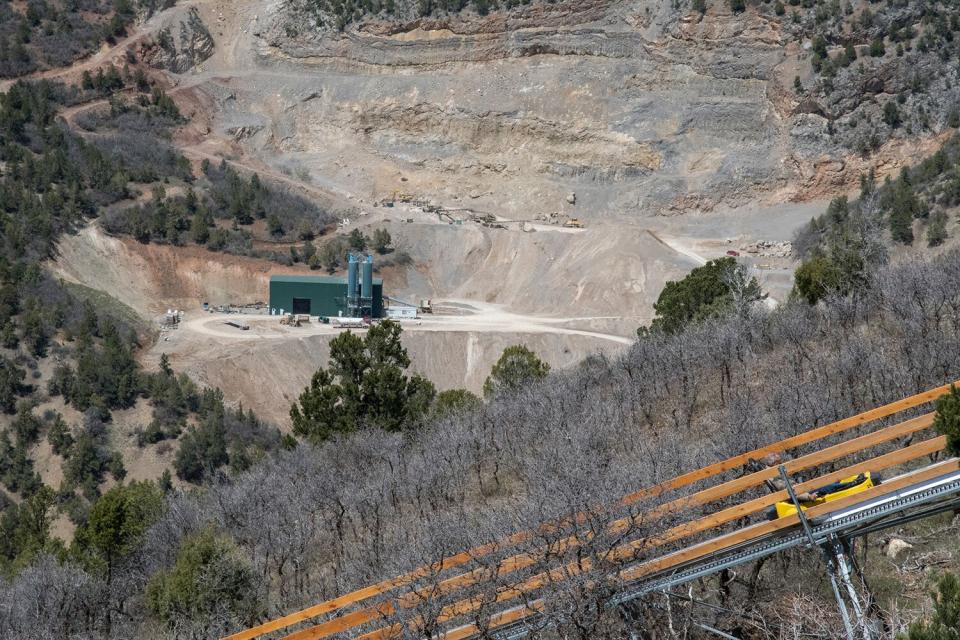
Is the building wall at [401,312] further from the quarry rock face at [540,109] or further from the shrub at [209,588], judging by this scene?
the shrub at [209,588]

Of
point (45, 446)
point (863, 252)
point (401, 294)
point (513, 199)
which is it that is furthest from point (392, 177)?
point (863, 252)

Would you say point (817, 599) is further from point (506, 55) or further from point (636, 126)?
point (506, 55)

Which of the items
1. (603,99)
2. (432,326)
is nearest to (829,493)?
(432,326)

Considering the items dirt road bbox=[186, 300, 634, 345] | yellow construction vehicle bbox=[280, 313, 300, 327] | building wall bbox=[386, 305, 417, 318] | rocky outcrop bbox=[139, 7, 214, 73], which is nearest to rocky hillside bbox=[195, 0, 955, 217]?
rocky outcrop bbox=[139, 7, 214, 73]

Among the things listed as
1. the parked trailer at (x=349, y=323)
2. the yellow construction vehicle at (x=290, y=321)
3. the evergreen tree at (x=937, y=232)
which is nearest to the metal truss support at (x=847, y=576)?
the evergreen tree at (x=937, y=232)

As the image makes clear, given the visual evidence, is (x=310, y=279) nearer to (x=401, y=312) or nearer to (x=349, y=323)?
(x=349, y=323)
